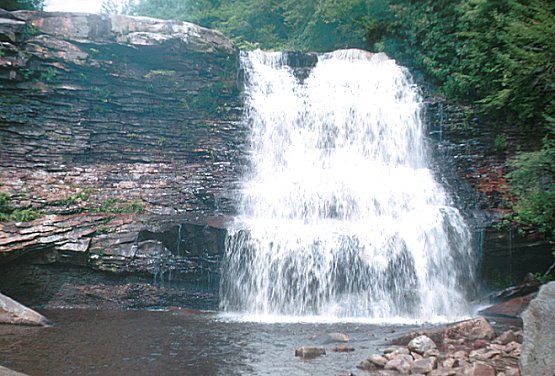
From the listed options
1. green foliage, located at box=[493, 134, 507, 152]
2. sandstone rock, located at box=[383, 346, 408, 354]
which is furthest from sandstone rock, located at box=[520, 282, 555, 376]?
green foliage, located at box=[493, 134, 507, 152]

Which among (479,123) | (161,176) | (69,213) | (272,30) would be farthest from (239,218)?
(272,30)

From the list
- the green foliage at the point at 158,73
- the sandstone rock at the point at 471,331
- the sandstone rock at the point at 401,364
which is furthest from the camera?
the green foliage at the point at 158,73

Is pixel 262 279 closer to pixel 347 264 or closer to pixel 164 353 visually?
pixel 347 264

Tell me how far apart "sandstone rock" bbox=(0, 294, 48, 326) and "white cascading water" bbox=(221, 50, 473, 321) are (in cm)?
389

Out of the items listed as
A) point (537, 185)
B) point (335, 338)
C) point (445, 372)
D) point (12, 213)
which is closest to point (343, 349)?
point (335, 338)

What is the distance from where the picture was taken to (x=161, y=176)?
1345 cm

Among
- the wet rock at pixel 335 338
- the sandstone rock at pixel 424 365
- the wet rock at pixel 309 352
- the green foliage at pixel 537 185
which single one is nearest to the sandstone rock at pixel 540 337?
the sandstone rock at pixel 424 365

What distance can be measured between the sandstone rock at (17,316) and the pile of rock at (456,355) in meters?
5.63

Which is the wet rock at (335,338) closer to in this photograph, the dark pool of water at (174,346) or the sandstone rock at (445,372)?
the dark pool of water at (174,346)

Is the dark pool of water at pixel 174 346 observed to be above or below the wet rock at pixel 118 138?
below

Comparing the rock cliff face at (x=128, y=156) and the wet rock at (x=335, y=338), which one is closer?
the wet rock at (x=335, y=338)

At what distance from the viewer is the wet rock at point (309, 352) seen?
6250 mm

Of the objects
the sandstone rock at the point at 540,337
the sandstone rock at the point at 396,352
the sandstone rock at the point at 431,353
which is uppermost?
the sandstone rock at the point at 540,337

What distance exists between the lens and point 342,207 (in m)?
12.3
